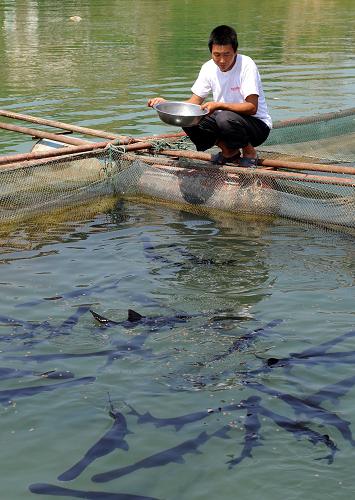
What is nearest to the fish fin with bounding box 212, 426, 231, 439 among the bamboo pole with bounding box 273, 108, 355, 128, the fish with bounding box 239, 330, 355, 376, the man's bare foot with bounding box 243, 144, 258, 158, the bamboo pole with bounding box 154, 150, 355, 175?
the fish with bounding box 239, 330, 355, 376

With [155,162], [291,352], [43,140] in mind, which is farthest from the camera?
[43,140]

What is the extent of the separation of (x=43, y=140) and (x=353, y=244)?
389 cm

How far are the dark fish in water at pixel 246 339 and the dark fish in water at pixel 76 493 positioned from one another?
1378mm

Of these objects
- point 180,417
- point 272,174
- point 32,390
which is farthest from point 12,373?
point 272,174

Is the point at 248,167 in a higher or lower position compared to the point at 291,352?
higher

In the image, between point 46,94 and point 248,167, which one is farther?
point 46,94

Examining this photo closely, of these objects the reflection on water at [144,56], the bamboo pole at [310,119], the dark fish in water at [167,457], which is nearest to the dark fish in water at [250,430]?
the dark fish in water at [167,457]

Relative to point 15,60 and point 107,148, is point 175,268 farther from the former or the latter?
point 15,60

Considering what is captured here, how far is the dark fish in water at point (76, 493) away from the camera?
12.4 feet

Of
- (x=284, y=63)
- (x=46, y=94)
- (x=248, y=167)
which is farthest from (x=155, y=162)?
(x=284, y=63)

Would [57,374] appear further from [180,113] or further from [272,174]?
[180,113]

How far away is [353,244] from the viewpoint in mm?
6969

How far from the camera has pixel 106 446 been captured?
418 cm

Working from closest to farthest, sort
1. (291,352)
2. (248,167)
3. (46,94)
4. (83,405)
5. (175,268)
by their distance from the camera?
(83,405) < (291,352) < (175,268) < (248,167) < (46,94)
